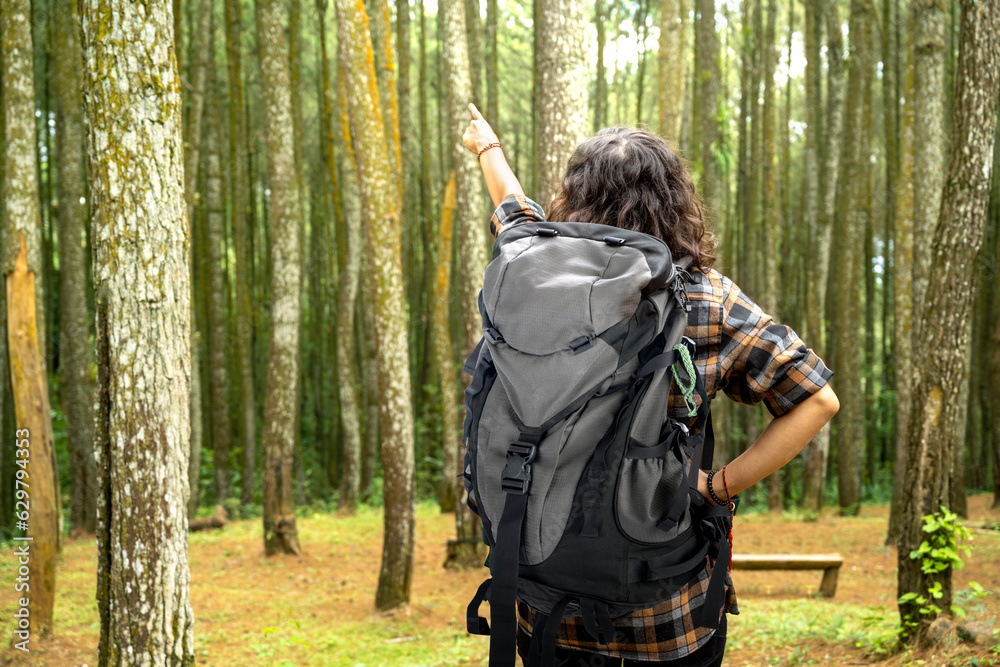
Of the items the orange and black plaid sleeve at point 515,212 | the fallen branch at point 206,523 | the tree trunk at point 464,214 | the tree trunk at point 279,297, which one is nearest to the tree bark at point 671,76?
the tree trunk at point 464,214

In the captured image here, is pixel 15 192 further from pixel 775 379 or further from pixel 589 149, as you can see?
pixel 775 379

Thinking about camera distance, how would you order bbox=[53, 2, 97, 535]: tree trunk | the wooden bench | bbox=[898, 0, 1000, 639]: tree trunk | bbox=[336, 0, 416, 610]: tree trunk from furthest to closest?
bbox=[53, 2, 97, 535]: tree trunk < the wooden bench < bbox=[336, 0, 416, 610]: tree trunk < bbox=[898, 0, 1000, 639]: tree trunk

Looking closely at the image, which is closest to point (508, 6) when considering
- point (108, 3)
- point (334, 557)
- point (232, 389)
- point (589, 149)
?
point (232, 389)

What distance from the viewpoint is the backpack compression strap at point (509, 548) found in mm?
1283

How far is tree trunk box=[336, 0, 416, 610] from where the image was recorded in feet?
16.9

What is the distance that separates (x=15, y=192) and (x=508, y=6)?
13.0 metres

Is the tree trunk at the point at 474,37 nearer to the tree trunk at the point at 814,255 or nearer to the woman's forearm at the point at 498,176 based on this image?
the tree trunk at the point at 814,255

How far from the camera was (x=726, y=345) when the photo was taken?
56.8 inches

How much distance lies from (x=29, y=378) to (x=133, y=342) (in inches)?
86.0

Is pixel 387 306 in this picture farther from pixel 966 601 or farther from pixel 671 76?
pixel 966 601

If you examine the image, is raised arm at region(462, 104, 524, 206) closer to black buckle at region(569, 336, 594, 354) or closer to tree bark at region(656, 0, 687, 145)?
black buckle at region(569, 336, 594, 354)

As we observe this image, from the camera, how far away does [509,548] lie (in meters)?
1.28

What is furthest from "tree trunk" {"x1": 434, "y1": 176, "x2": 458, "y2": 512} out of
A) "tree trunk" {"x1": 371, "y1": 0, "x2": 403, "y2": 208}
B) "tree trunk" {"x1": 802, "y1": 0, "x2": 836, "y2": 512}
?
"tree trunk" {"x1": 802, "y1": 0, "x2": 836, "y2": 512}

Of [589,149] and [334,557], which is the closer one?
[589,149]
